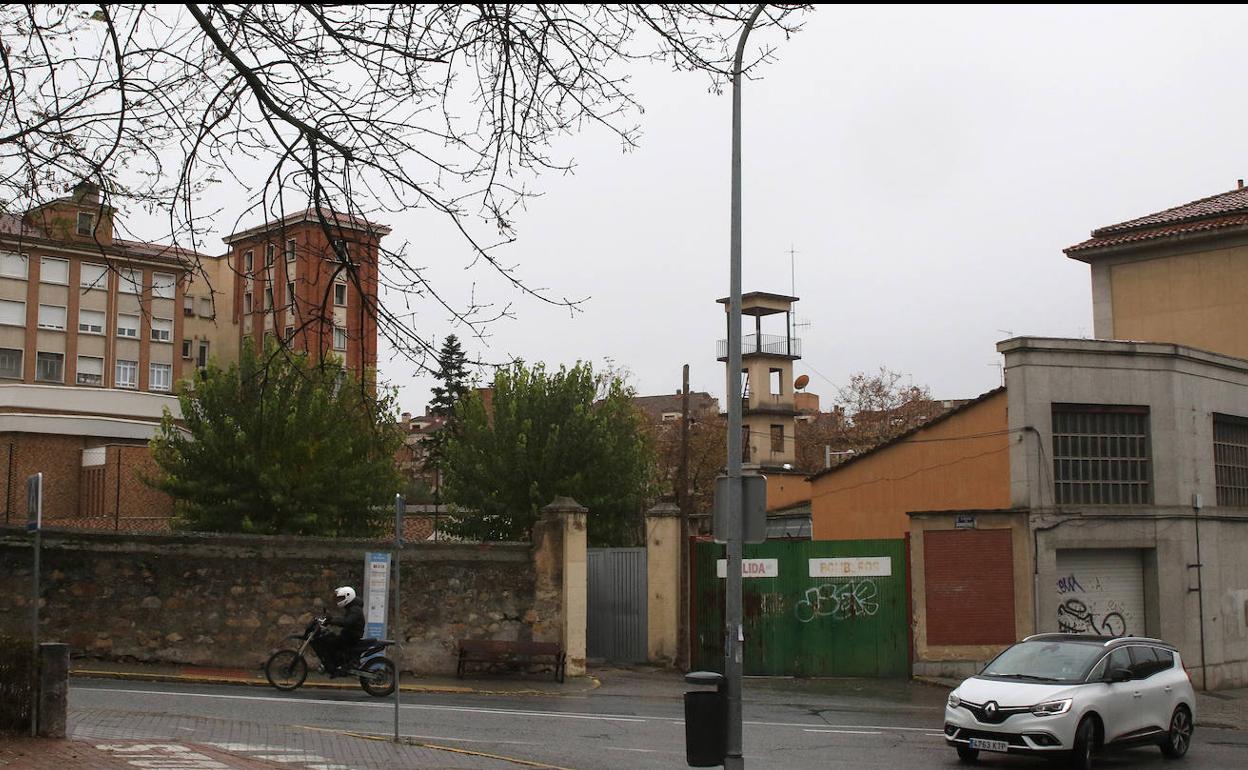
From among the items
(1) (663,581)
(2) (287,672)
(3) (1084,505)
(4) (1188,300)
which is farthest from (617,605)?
(4) (1188,300)

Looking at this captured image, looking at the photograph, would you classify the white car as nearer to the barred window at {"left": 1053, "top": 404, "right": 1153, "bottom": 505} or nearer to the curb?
the curb

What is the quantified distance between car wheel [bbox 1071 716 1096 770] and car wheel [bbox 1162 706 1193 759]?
1704mm

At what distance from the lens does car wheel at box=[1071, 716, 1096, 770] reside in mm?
13523

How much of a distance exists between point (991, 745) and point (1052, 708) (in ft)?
2.46

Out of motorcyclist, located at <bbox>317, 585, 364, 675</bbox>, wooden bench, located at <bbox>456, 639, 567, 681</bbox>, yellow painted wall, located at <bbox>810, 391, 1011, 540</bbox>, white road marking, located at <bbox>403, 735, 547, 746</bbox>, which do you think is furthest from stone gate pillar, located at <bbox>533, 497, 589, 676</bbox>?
→ white road marking, located at <bbox>403, 735, 547, 746</bbox>

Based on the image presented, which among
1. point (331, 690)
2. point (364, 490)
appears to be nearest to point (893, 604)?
point (331, 690)

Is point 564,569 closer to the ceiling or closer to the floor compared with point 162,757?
closer to the ceiling

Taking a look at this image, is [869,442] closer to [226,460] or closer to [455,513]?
[455,513]

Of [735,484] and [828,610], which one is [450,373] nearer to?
[735,484]

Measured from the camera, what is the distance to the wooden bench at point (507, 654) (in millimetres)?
22203

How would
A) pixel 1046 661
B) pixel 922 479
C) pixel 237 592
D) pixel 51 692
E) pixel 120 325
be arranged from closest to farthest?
1. pixel 51 692
2. pixel 1046 661
3. pixel 237 592
4. pixel 922 479
5. pixel 120 325

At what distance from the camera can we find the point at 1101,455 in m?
24.5

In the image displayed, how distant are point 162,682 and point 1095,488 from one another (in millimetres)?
16869

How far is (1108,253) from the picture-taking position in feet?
108
